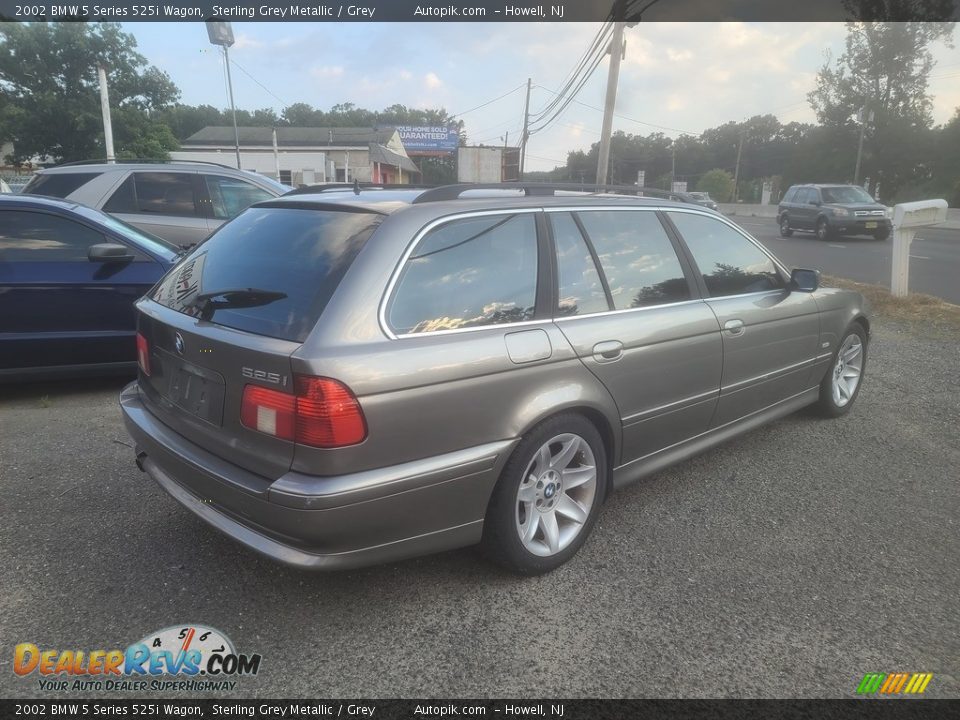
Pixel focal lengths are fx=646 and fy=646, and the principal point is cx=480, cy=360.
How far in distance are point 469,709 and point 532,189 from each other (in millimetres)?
2250

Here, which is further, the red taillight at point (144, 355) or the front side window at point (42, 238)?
the front side window at point (42, 238)

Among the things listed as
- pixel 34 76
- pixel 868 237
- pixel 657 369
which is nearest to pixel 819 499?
pixel 657 369

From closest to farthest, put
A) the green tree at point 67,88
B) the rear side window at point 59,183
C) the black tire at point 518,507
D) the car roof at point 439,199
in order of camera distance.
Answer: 1. the black tire at point 518,507
2. the car roof at point 439,199
3. the rear side window at point 59,183
4. the green tree at point 67,88

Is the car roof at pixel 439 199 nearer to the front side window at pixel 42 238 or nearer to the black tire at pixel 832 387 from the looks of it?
the black tire at pixel 832 387

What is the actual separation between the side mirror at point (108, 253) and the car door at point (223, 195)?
8.52 ft

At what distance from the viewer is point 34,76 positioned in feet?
139

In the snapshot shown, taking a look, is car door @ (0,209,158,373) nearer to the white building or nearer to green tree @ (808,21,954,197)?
the white building

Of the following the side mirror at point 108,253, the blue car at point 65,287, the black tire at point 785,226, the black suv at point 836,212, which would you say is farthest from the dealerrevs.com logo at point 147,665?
the black tire at point 785,226

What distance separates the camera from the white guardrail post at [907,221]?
8266 mm

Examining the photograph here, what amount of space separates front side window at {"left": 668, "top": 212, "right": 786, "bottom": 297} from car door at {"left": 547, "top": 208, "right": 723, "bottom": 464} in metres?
0.18

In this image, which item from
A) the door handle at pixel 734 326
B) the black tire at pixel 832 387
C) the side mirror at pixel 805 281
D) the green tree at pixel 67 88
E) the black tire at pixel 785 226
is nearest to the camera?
the door handle at pixel 734 326

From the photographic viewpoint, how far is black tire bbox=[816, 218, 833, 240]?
20.0 metres

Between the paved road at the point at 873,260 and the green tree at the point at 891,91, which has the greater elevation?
the green tree at the point at 891,91

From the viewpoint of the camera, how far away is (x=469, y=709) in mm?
2088
